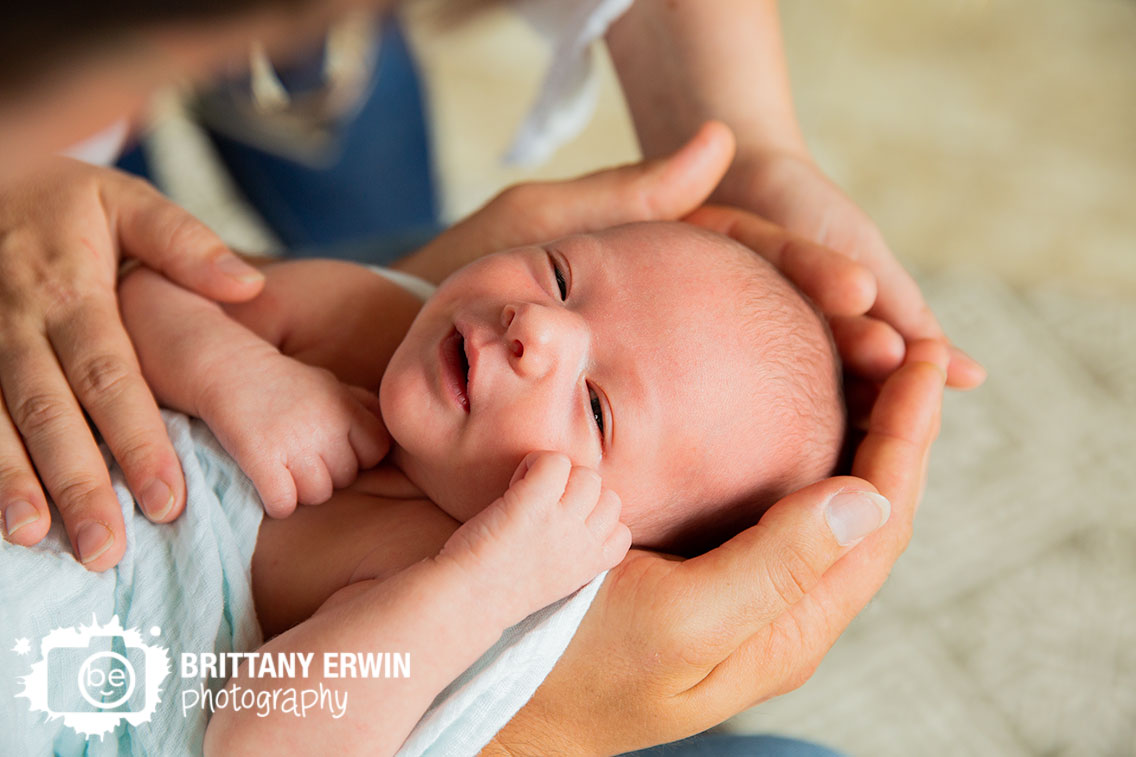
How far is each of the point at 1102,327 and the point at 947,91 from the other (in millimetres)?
1222

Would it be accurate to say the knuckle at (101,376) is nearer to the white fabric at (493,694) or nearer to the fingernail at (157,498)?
the fingernail at (157,498)

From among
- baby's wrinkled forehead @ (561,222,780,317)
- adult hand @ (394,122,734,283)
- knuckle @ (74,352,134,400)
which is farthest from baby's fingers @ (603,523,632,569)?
knuckle @ (74,352,134,400)

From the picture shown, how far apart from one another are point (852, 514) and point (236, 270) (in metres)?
0.78

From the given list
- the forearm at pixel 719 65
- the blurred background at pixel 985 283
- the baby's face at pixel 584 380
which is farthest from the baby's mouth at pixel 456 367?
the forearm at pixel 719 65

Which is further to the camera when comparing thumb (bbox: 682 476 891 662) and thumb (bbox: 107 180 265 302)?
thumb (bbox: 107 180 265 302)

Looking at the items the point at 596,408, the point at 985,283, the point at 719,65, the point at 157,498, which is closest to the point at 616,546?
the point at 596,408

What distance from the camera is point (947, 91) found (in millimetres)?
3309

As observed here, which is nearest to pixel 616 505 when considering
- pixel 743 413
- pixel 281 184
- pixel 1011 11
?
pixel 743 413

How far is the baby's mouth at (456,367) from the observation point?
0.96 meters

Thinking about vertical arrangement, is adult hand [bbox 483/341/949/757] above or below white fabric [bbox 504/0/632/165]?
below

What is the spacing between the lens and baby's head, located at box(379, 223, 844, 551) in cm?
95

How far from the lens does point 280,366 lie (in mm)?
1048

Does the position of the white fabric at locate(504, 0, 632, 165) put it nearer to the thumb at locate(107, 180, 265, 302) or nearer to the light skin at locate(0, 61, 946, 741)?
the light skin at locate(0, 61, 946, 741)

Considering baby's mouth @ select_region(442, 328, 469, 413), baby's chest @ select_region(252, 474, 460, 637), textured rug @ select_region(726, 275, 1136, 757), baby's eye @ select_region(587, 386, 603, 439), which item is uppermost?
baby's mouth @ select_region(442, 328, 469, 413)
